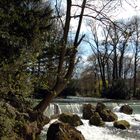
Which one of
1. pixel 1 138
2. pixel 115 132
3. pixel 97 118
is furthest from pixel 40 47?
pixel 97 118

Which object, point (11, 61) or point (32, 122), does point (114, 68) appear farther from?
point (11, 61)

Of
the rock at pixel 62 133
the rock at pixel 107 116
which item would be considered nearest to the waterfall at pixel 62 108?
the rock at pixel 107 116

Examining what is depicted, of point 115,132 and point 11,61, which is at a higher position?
point 11,61

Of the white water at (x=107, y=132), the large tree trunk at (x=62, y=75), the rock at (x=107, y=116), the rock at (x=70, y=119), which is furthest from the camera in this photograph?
the rock at (x=107, y=116)

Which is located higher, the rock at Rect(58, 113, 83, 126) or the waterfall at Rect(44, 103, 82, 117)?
the waterfall at Rect(44, 103, 82, 117)

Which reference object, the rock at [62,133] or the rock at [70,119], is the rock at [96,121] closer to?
the rock at [70,119]

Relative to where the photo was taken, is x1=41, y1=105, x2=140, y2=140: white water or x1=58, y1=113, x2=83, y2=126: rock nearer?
x1=41, y1=105, x2=140, y2=140: white water

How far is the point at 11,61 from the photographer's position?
22.6 ft

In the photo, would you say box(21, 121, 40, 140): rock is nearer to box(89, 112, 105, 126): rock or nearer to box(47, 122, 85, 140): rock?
box(47, 122, 85, 140): rock

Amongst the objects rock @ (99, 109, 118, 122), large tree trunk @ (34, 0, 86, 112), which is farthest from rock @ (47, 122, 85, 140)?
rock @ (99, 109, 118, 122)

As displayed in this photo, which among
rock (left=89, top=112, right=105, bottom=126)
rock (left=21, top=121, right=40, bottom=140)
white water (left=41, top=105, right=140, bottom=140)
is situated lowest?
white water (left=41, top=105, right=140, bottom=140)

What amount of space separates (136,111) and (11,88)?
28.9 meters

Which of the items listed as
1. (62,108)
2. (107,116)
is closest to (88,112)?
(107,116)

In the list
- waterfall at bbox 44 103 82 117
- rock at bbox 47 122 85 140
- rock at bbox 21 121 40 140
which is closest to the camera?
rock at bbox 21 121 40 140
